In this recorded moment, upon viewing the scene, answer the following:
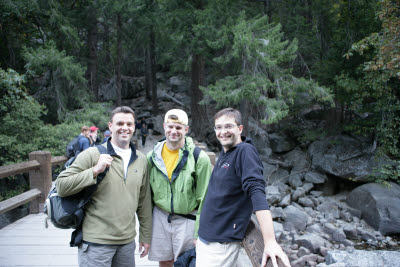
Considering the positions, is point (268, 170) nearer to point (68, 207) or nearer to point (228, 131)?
point (228, 131)

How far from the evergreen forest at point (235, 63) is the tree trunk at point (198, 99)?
6 cm

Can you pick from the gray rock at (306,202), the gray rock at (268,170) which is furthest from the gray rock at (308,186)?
the gray rock at (268,170)

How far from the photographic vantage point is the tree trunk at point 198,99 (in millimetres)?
16591

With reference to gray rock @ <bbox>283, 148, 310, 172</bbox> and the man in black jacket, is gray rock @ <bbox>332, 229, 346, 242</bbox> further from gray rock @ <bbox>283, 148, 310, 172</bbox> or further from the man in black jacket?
the man in black jacket

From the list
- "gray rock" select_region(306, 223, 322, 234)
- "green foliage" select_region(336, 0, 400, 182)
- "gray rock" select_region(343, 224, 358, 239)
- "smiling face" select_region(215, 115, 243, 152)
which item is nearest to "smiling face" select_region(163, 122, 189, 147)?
"smiling face" select_region(215, 115, 243, 152)

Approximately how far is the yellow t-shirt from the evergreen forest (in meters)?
6.98

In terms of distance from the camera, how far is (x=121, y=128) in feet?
7.80

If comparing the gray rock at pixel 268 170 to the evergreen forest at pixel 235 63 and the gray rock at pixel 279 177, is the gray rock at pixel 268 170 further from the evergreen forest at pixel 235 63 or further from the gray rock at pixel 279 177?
the evergreen forest at pixel 235 63

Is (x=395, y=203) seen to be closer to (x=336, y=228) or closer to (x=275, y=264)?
(x=336, y=228)

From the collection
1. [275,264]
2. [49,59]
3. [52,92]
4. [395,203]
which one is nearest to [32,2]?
[49,59]

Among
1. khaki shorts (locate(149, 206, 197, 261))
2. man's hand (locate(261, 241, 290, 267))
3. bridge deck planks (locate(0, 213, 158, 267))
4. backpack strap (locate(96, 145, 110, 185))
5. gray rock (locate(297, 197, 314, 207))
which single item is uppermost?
backpack strap (locate(96, 145, 110, 185))

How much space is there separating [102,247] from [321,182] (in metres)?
13.6

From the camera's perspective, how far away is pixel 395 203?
34.6 ft

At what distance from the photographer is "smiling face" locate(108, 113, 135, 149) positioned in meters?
2.38
